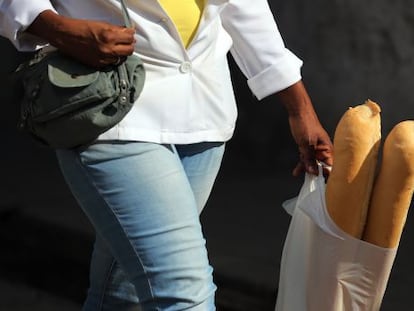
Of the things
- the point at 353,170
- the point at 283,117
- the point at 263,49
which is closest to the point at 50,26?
Result: the point at 263,49

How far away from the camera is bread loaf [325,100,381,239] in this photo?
213 centimetres

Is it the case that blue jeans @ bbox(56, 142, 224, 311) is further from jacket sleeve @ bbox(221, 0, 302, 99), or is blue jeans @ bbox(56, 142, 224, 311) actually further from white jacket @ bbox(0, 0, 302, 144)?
jacket sleeve @ bbox(221, 0, 302, 99)

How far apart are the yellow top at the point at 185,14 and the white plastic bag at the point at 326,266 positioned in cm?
48

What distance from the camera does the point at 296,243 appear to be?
7.64ft

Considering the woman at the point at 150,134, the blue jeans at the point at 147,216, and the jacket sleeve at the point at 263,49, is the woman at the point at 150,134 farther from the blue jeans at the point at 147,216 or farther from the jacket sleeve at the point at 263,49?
the jacket sleeve at the point at 263,49

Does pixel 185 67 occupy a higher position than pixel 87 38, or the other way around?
pixel 87 38

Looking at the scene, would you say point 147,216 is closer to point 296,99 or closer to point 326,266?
point 326,266

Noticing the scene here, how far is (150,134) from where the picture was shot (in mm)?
2055

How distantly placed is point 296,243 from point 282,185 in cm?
259

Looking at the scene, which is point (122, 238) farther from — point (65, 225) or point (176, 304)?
point (65, 225)

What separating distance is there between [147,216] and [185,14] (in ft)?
1.52

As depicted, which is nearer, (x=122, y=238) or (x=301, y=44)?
(x=122, y=238)

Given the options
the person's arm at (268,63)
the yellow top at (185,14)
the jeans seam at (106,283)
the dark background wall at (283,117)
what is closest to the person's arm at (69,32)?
the yellow top at (185,14)

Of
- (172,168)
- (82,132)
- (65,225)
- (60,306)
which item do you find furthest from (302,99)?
(65,225)
